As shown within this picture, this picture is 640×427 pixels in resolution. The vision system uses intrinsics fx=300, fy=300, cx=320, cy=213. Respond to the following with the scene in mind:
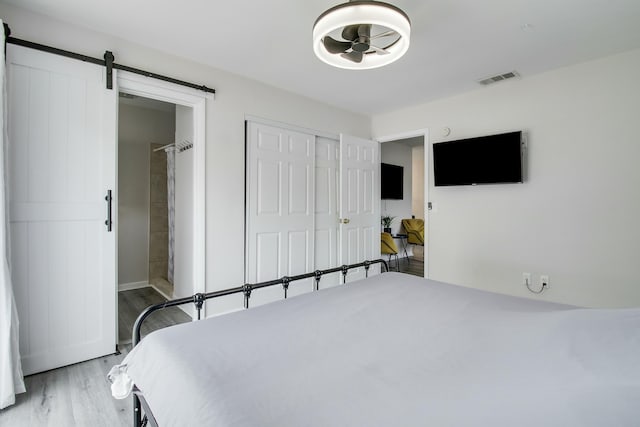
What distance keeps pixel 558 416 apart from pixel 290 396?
0.66 metres

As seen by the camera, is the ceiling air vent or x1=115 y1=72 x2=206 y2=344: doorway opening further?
x1=115 y1=72 x2=206 y2=344: doorway opening

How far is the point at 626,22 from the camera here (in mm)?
2195

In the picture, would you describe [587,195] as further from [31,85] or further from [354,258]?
[31,85]

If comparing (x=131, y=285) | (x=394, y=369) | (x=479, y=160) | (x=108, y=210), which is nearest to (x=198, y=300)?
(x=394, y=369)

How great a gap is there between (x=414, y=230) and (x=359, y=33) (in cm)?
516

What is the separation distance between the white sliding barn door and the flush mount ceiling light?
70.0 inches

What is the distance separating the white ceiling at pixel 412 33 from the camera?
203 cm

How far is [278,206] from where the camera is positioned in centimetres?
345

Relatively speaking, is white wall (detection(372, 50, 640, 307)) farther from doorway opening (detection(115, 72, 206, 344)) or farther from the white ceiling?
doorway opening (detection(115, 72, 206, 344))

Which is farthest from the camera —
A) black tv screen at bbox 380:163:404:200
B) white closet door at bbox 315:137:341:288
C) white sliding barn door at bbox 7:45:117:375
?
black tv screen at bbox 380:163:404:200

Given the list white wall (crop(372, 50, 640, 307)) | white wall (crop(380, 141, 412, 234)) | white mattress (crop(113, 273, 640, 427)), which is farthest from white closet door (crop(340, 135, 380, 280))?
white mattress (crop(113, 273, 640, 427))

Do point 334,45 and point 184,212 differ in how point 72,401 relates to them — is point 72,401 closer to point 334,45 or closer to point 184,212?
point 184,212

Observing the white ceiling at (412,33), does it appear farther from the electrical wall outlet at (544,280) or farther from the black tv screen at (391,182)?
the black tv screen at (391,182)

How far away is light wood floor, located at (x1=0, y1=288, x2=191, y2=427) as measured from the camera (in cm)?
165
